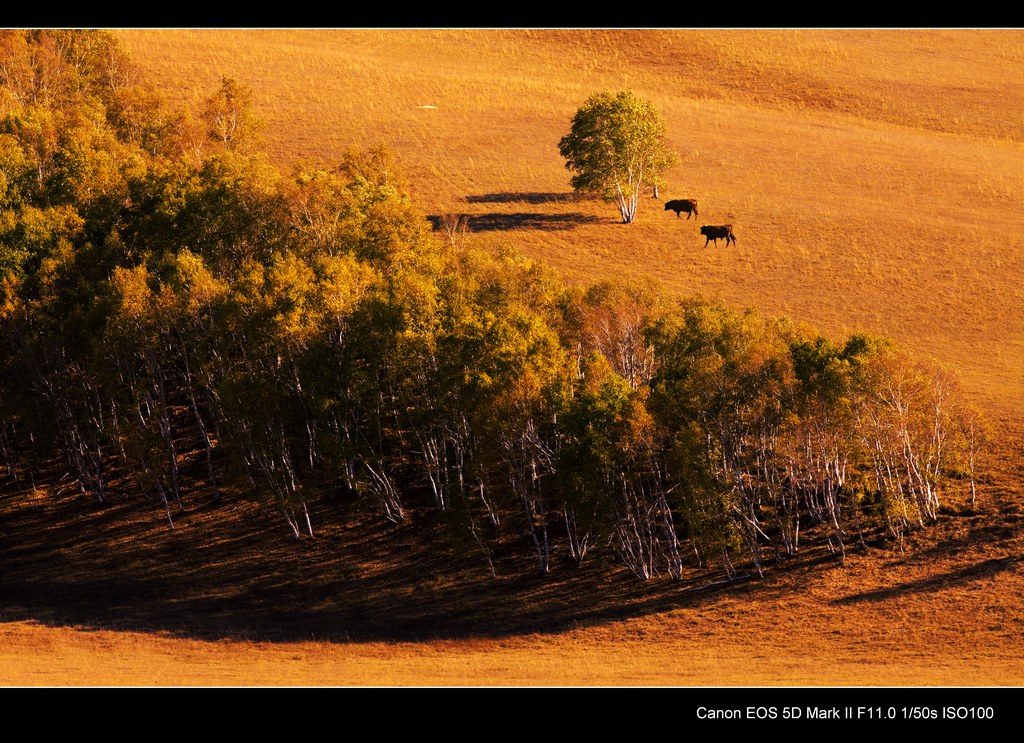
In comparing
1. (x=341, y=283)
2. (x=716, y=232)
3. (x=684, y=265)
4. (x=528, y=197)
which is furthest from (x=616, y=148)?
(x=341, y=283)

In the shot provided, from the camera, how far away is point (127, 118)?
10369cm

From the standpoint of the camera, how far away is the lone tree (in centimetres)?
10106

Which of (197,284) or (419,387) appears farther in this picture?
(197,284)

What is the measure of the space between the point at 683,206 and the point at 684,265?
35.4 feet

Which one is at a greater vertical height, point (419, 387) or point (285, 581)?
point (419, 387)

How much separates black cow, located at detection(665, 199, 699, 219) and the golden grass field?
1.31m

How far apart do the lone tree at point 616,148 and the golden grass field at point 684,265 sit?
3166 millimetres

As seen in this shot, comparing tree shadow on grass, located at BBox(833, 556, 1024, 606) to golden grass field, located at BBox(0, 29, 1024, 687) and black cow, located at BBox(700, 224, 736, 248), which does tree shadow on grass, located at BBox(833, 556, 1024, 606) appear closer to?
golden grass field, located at BBox(0, 29, 1024, 687)

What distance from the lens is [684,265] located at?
3716 inches

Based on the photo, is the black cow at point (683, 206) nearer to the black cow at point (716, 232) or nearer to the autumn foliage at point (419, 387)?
the black cow at point (716, 232)

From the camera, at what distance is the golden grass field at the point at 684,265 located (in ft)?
174

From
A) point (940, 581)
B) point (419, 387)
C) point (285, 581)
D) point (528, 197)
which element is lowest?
point (285, 581)

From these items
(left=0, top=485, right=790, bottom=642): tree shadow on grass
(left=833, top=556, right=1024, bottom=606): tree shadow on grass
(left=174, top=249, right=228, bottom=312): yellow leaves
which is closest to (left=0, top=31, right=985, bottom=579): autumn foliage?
(left=174, top=249, right=228, bottom=312): yellow leaves

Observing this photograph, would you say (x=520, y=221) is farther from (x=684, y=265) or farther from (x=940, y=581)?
(x=940, y=581)
